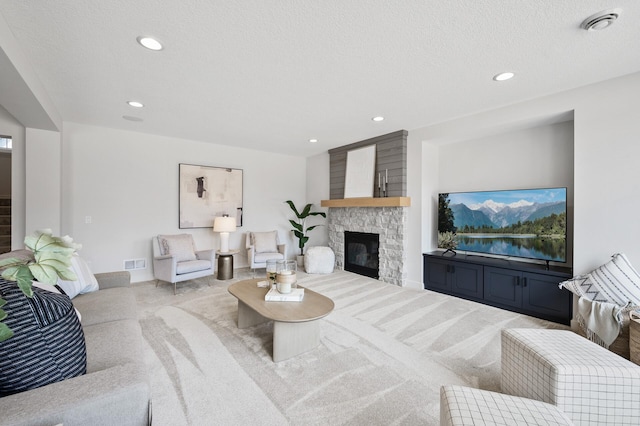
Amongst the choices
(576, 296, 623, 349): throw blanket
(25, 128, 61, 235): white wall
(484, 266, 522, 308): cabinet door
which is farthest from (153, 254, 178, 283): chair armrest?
(576, 296, 623, 349): throw blanket

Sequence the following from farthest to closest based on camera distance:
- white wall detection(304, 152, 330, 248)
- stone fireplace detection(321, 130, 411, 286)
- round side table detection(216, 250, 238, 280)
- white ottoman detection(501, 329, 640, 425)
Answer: white wall detection(304, 152, 330, 248), round side table detection(216, 250, 238, 280), stone fireplace detection(321, 130, 411, 286), white ottoman detection(501, 329, 640, 425)

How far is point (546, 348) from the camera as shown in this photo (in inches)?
61.6

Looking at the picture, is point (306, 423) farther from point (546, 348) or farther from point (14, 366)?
point (546, 348)

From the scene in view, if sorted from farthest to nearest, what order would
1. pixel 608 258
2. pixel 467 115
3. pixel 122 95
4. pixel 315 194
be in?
pixel 315 194 → pixel 467 115 → pixel 122 95 → pixel 608 258

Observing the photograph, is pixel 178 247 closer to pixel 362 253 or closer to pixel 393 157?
pixel 362 253

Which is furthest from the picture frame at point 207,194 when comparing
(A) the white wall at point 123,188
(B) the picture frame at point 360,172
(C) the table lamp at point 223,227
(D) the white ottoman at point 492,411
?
(D) the white ottoman at point 492,411

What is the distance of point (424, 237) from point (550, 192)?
1608mm

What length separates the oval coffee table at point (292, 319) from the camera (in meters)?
2.08

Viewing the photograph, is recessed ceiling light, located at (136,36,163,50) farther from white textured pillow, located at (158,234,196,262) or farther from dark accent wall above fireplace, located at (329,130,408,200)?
dark accent wall above fireplace, located at (329,130,408,200)

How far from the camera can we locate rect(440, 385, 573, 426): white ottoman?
1.09 m

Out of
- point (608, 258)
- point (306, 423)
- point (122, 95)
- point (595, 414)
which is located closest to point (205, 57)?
point (122, 95)

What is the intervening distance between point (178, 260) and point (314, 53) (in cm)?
353

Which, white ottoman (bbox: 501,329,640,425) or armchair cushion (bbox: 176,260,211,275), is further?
armchair cushion (bbox: 176,260,211,275)

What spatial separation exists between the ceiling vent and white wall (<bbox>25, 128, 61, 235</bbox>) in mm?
5643
